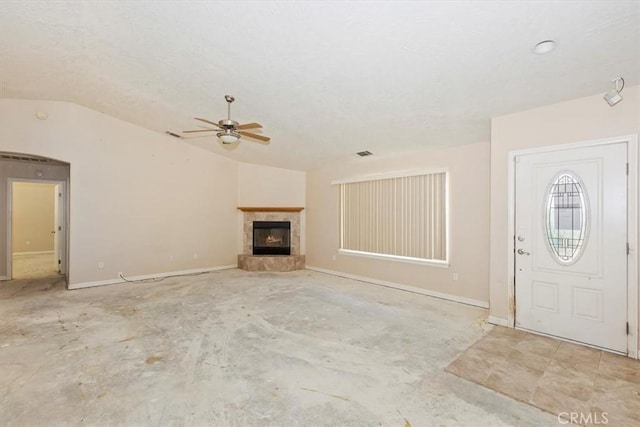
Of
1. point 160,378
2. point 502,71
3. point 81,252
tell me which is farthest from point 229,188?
point 502,71

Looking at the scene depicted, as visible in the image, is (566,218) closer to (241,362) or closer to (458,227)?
(458,227)

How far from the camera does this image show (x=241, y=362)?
2684 mm

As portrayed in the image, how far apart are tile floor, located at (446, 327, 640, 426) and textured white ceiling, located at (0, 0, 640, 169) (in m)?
2.65

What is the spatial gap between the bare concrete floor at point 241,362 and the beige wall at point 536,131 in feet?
2.49

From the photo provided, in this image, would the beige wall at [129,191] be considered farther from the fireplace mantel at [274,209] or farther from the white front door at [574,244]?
the white front door at [574,244]

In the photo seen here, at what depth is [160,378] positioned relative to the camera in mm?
2406

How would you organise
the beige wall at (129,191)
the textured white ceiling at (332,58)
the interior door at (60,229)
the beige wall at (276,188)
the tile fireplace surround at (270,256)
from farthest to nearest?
the beige wall at (276,188), the tile fireplace surround at (270,256), the interior door at (60,229), the beige wall at (129,191), the textured white ceiling at (332,58)

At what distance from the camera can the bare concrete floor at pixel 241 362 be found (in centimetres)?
199

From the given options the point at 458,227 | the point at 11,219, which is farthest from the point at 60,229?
the point at 458,227

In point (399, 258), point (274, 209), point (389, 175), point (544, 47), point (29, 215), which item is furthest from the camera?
point (29, 215)

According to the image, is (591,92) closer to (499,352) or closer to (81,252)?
(499,352)

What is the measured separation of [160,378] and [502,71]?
4067 mm

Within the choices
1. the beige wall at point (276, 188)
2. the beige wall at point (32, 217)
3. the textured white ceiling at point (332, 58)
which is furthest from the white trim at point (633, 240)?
the beige wall at point (32, 217)

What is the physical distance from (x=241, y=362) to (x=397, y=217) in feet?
12.7
